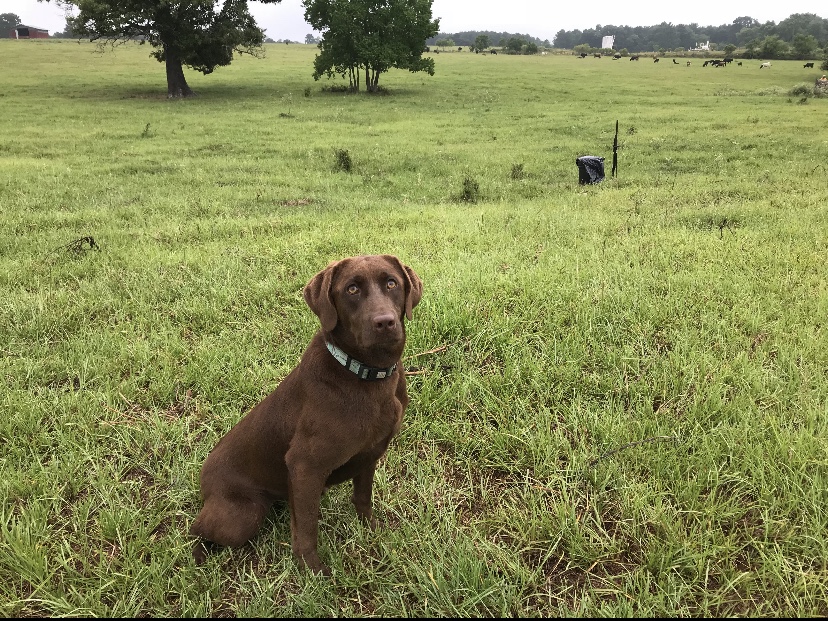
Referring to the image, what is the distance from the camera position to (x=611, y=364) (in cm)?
378

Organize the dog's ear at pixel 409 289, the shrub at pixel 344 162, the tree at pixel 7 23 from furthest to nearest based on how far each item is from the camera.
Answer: the tree at pixel 7 23 < the shrub at pixel 344 162 < the dog's ear at pixel 409 289

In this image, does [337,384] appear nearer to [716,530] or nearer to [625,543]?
[625,543]

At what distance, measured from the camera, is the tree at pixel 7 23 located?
119 meters

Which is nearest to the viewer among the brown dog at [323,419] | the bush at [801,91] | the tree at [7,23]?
the brown dog at [323,419]

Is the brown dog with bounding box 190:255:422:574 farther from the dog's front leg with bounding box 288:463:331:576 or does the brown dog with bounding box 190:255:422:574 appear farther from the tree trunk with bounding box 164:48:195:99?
the tree trunk with bounding box 164:48:195:99

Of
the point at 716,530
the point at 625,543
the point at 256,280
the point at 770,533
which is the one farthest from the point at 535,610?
the point at 256,280

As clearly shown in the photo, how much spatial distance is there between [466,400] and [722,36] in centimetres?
20096

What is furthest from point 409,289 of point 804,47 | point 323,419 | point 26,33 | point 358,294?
point 26,33

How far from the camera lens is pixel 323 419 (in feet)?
7.47

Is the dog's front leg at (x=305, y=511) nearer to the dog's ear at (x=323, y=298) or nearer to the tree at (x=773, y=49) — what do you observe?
the dog's ear at (x=323, y=298)

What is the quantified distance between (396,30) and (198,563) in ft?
124

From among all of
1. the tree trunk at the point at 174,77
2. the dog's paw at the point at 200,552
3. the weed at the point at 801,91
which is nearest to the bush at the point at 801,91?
the weed at the point at 801,91

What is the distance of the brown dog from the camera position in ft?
7.47

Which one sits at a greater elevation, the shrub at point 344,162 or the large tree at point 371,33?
the large tree at point 371,33
